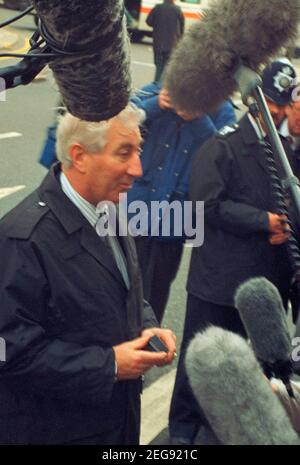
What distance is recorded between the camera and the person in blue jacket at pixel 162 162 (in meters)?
3.52

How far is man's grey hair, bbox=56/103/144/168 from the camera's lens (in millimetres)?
2223

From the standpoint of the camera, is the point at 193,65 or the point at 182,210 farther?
the point at 182,210

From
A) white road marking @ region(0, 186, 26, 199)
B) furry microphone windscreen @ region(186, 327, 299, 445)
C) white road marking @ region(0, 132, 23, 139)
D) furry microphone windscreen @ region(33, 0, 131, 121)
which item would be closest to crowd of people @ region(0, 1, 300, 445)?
furry microphone windscreen @ region(33, 0, 131, 121)

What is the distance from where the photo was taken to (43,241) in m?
2.09

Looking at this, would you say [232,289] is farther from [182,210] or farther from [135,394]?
[135,394]

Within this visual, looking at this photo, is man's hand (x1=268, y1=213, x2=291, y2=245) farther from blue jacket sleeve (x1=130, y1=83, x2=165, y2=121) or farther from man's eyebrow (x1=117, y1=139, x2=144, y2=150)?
man's eyebrow (x1=117, y1=139, x2=144, y2=150)

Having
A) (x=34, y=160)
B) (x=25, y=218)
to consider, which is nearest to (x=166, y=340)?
(x=25, y=218)

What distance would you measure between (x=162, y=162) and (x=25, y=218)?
1486 mm

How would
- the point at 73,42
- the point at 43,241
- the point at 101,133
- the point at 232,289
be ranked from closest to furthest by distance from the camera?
the point at 73,42
the point at 43,241
the point at 101,133
the point at 232,289

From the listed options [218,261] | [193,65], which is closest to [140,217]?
[218,261]

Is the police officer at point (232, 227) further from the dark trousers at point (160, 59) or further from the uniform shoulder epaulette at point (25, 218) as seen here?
the dark trousers at point (160, 59)

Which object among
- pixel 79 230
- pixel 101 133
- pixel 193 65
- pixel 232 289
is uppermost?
pixel 193 65

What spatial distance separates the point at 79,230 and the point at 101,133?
32cm

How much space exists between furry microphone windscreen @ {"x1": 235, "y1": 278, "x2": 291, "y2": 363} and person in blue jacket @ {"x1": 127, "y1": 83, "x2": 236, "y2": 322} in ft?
6.12
